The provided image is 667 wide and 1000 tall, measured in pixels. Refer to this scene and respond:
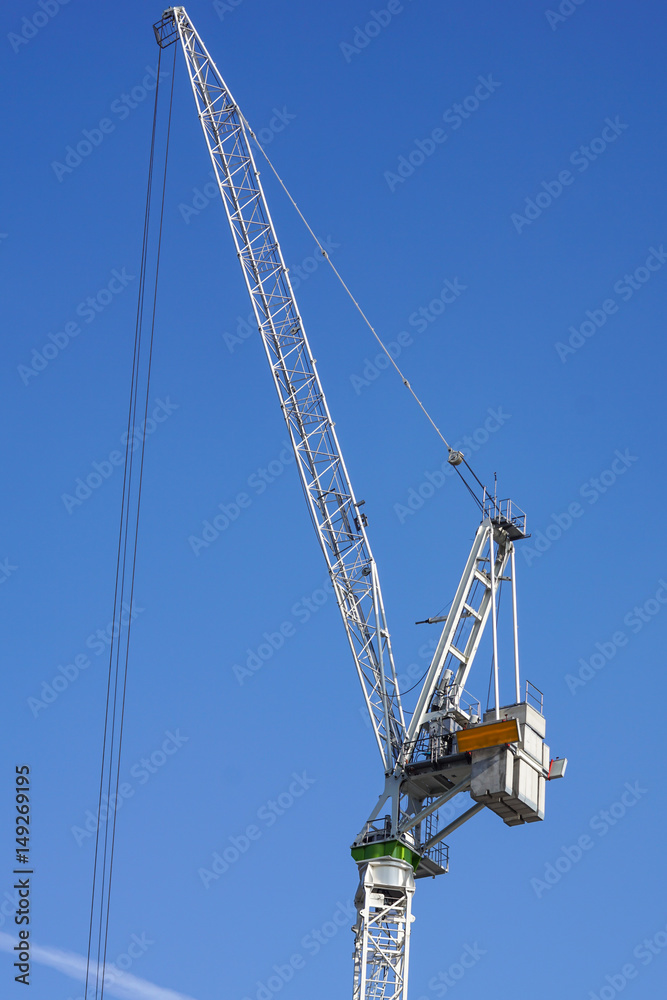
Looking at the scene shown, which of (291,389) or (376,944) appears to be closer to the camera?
(376,944)

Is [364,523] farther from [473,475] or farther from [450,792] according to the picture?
[450,792]

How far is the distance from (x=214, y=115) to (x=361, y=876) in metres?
50.2

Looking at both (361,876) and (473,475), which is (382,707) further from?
(473,475)

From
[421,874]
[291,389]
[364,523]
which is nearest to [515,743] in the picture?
[421,874]

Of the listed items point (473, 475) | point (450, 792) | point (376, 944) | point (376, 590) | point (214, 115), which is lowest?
point (376, 944)

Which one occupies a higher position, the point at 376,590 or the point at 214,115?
the point at 214,115

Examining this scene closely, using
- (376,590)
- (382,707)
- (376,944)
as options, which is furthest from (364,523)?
(376,944)

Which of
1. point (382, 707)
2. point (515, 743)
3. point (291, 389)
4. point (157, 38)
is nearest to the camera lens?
point (515, 743)

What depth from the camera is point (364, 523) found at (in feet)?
304

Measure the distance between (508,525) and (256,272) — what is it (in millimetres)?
23186

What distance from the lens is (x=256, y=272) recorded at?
9681 centimetres

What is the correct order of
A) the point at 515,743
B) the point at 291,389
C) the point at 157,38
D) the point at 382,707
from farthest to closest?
1. the point at 157,38
2. the point at 291,389
3. the point at 382,707
4. the point at 515,743

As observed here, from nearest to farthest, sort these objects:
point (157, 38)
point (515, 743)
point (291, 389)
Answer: point (515, 743) < point (291, 389) < point (157, 38)

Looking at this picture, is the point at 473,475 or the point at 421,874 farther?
the point at 473,475
